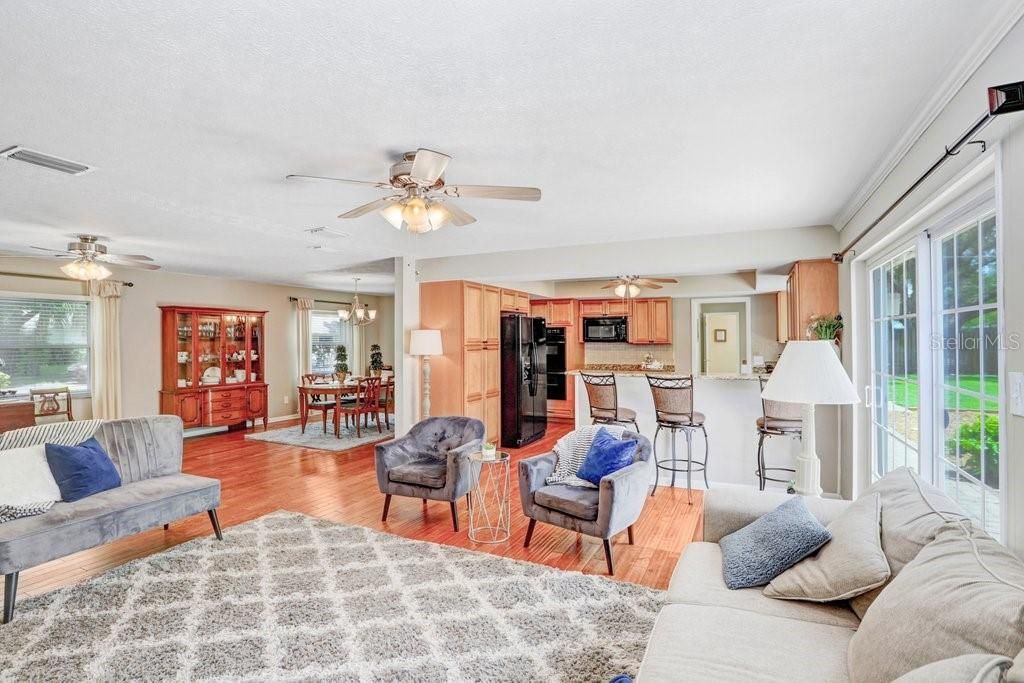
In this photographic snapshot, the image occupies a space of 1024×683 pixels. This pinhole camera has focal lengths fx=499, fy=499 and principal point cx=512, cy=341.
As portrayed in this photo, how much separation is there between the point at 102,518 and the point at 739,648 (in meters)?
3.30

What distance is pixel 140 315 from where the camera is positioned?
665 centimetres

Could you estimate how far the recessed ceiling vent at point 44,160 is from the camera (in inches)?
96.8

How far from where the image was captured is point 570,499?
10.1 ft

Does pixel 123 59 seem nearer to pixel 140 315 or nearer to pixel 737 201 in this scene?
pixel 737 201

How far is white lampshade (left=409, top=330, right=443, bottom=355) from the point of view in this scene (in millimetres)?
5489

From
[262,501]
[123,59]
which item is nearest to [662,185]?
[123,59]

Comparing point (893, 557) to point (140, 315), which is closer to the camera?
point (893, 557)

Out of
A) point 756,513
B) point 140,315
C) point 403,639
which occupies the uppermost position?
point 140,315

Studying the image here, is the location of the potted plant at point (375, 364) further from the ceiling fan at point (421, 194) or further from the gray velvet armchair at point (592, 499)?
the ceiling fan at point (421, 194)

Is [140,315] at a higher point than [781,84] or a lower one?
lower

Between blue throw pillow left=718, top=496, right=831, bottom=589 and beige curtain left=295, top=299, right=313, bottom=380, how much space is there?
8.13 metres

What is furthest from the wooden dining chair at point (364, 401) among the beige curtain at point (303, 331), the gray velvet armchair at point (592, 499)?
the gray velvet armchair at point (592, 499)

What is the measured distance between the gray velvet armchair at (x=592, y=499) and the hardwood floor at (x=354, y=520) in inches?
7.7

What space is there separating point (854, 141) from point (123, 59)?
10.1 feet
